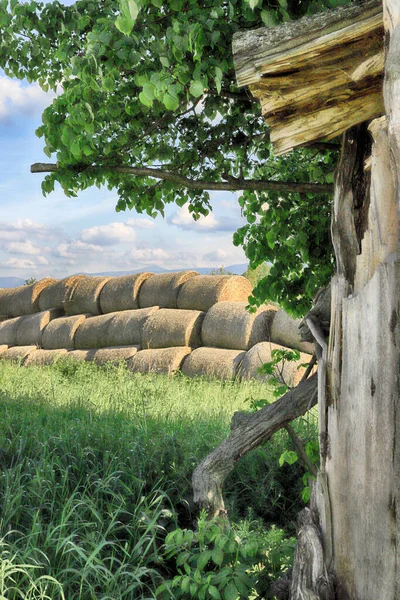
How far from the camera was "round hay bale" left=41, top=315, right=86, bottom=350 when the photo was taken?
14.6 m

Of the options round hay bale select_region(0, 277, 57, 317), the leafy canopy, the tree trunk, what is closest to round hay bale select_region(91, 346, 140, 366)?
round hay bale select_region(0, 277, 57, 317)

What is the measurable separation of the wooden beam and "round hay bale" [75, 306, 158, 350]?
10.7m

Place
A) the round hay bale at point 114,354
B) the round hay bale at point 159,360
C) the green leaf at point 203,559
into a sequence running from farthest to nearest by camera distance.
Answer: the round hay bale at point 114,354
the round hay bale at point 159,360
the green leaf at point 203,559

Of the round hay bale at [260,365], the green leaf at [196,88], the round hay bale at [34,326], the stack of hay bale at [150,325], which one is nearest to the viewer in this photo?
the green leaf at [196,88]

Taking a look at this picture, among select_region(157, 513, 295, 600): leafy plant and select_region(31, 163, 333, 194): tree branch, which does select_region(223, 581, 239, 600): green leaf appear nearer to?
select_region(157, 513, 295, 600): leafy plant

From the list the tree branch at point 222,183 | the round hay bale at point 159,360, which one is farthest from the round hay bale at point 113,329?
the tree branch at point 222,183

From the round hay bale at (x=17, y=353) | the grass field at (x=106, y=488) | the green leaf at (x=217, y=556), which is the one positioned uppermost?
the green leaf at (x=217, y=556)

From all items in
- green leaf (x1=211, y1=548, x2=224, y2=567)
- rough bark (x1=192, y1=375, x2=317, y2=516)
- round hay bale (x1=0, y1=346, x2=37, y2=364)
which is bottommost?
round hay bale (x1=0, y1=346, x2=37, y2=364)

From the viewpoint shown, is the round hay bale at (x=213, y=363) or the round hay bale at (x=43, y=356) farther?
the round hay bale at (x=43, y=356)

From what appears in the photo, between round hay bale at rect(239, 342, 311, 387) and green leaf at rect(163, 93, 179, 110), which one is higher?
green leaf at rect(163, 93, 179, 110)

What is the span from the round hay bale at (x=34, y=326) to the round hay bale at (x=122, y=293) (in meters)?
1.68

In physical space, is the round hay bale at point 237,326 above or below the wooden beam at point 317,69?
below

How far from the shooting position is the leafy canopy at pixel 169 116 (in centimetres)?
297

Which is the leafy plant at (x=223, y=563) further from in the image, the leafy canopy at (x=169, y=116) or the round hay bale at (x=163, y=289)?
the round hay bale at (x=163, y=289)
